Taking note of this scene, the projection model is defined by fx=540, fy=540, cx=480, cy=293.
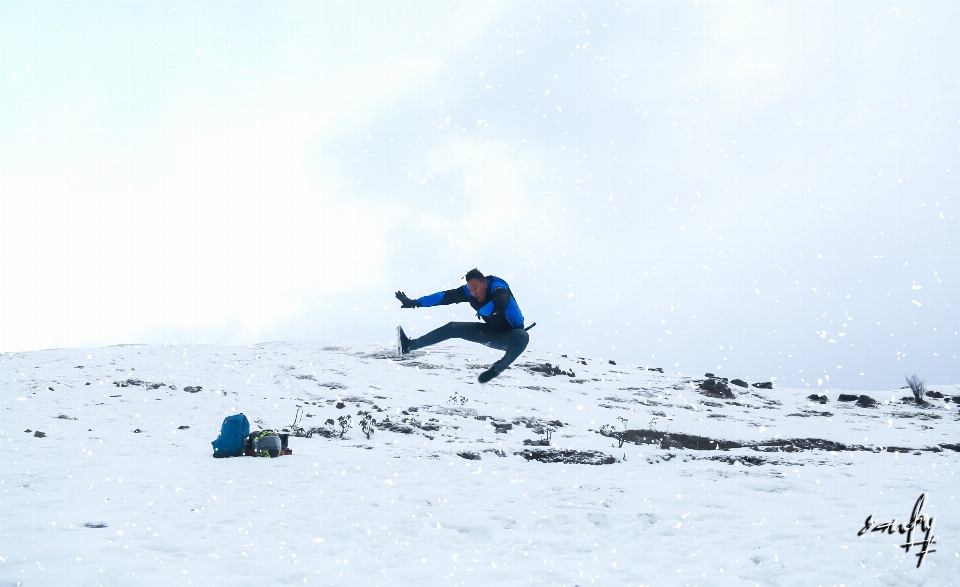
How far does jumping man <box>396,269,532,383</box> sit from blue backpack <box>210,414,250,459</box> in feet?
21.2

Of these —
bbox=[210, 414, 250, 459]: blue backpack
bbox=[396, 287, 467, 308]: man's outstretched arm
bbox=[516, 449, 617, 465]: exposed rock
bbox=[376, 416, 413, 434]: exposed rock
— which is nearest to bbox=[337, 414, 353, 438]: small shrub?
bbox=[376, 416, 413, 434]: exposed rock

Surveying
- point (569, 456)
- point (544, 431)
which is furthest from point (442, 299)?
point (544, 431)

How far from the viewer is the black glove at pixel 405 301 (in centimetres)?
688

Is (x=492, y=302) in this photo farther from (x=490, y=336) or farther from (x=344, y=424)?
(x=344, y=424)

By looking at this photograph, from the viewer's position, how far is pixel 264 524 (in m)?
7.08

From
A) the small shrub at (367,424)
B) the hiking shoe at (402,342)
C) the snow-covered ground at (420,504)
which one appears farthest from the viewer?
the small shrub at (367,424)

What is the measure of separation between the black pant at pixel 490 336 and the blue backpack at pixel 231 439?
22.2 ft

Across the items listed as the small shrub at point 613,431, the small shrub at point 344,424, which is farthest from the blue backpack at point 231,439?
the small shrub at point 613,431

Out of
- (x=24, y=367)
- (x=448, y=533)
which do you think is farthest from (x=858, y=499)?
(x=24, y=367)

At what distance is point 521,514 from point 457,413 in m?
14.1

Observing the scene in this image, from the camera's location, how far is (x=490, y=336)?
7297mm

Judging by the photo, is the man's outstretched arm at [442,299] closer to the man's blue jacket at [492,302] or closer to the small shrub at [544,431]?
the man's blue jacket at [492,302]

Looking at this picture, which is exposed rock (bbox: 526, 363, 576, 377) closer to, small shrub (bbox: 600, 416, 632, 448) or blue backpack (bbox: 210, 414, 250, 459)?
small shrub (bbox: 600, 416, 632, 448)

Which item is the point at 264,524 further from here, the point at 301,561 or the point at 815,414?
the point at 815,414
